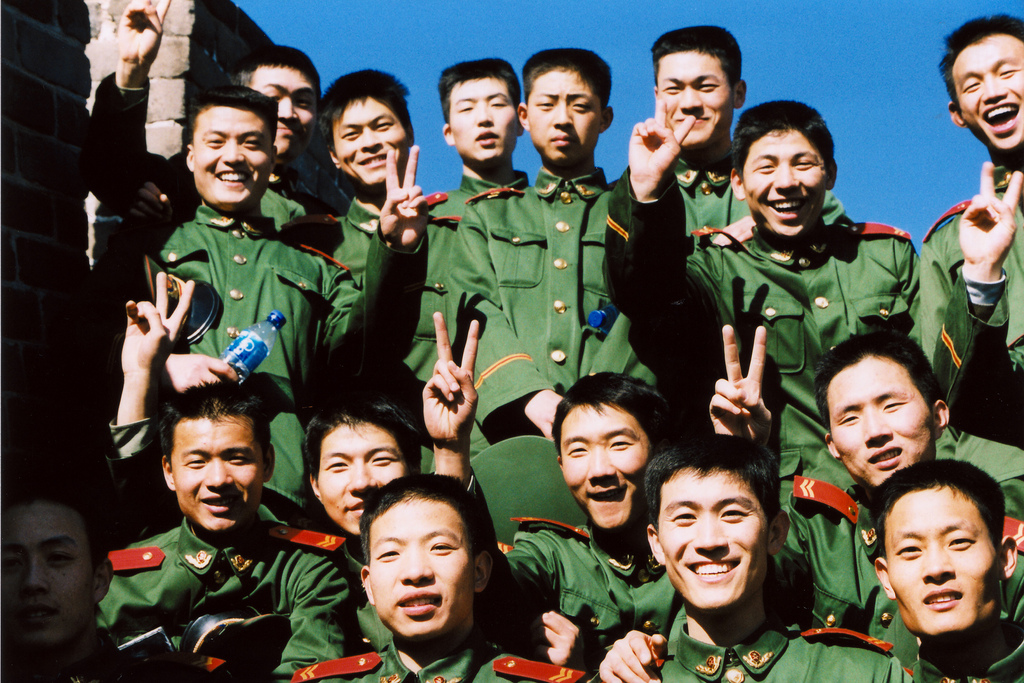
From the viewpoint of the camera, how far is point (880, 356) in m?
3.48

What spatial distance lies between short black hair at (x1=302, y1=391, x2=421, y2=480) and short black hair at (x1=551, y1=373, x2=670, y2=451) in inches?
18.4

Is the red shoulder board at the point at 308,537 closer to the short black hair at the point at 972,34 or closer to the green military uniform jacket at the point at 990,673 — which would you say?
the green military uniform jacket at the point at 990,673

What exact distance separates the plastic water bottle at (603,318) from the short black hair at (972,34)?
1519 millimetres

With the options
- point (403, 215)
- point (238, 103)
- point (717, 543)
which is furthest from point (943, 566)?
point (238, 103)

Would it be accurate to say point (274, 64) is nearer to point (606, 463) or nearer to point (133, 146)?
point (133, 146)

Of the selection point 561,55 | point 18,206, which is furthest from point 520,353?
point 18,206

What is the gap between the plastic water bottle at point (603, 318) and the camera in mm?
3994

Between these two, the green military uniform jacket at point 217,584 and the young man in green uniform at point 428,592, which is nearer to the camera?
the young man in green uniform at point 428,592

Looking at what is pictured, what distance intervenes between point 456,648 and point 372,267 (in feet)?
4.74

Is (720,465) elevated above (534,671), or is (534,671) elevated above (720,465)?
(720,465)

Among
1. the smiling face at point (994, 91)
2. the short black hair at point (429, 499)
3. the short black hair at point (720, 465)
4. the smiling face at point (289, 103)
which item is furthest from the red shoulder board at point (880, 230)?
the smiling face at point (289, 103)

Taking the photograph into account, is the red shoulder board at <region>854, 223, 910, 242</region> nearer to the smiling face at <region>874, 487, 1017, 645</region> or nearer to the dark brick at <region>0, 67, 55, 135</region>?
the smiling face at <region>874, 487, 1017, 645</region>

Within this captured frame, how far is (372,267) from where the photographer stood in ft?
12.8

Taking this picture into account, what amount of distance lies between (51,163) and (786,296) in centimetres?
278
